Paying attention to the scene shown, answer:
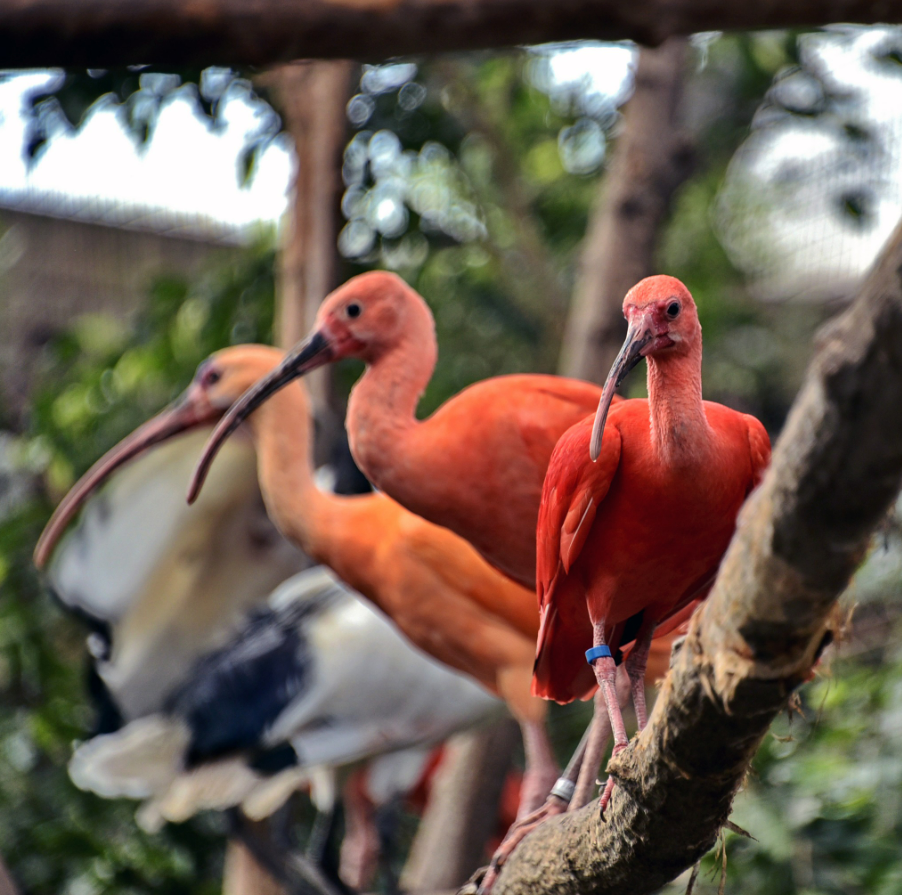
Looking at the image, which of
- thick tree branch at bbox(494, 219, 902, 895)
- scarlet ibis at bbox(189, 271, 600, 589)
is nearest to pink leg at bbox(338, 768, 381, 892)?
scarlet ibis at bbox(189, 271, 600, 589)

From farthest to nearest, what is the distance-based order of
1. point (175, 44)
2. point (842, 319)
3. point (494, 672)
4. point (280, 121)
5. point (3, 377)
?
point (3, 377) → point (280, 121) → point (494, 672) → point (175, 44) → point (842, 319)

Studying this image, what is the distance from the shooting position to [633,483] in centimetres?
106

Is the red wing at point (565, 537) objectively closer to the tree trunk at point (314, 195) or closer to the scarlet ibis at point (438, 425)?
the scarlet ibis at point (438, 425)

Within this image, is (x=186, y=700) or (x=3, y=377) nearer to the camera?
→ (x=186, y=700)

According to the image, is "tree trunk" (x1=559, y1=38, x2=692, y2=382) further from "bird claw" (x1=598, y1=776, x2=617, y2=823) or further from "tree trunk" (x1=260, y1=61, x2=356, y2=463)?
"bird claw" (x1=598, y1=776, x2=617, y2=823)

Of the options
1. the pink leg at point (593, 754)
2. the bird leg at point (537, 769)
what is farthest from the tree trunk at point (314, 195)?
the pink leg at point (593, 754)

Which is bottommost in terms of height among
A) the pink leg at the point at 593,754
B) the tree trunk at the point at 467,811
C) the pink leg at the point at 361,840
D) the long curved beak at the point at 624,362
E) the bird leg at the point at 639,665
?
the pink leg at the point at 361,840

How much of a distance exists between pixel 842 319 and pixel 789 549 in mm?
159

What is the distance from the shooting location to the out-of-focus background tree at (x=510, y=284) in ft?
10.3

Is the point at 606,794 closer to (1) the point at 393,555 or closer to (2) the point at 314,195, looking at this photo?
(1) the point at 393,555

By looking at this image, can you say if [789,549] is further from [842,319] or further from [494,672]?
[494,672]

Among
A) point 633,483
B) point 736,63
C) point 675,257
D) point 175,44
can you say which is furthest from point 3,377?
point 633,483

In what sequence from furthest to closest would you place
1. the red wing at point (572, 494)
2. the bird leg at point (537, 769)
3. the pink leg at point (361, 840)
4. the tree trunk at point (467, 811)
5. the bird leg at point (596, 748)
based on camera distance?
1. the pink leg at point (361, 840)
2. the tree trunk at point (467, 811)
3. the bird leg at point (537, 769)
4. the bird leg at point (596, 748)
5. the red wing at point (572, 494)

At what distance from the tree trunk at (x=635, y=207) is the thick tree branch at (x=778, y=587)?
7.11ft
